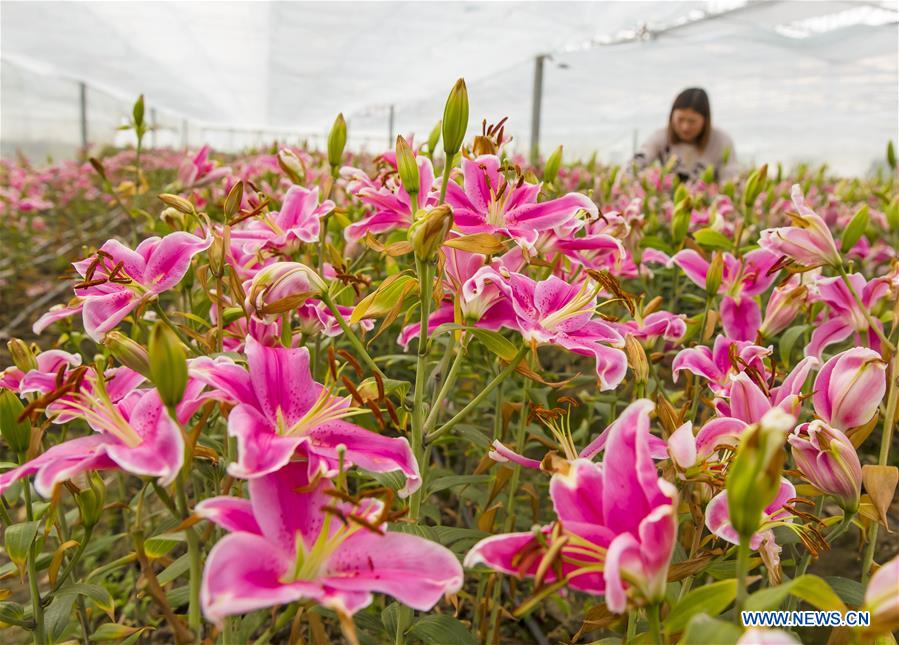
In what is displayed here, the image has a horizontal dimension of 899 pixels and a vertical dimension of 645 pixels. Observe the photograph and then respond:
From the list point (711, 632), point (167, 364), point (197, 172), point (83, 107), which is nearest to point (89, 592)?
point (167, 364)

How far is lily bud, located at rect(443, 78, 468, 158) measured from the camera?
700mm

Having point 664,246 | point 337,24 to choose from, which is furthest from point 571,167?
point 337,24

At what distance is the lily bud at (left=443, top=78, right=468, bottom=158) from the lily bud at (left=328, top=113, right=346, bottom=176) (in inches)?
13.1

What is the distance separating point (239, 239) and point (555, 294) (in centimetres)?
44

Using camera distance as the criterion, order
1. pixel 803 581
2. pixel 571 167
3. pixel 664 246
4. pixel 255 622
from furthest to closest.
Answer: pixel 571 167
pixel 664 246
pixel 255 622
pixel 803 581

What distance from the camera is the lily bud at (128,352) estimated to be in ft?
1.69

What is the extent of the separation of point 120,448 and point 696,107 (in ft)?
15.9

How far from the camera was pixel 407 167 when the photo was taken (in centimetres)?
73

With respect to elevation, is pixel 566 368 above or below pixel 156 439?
below

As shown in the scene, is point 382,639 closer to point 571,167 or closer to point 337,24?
point 571,167

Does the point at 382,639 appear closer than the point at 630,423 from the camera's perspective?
No

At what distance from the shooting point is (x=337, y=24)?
30.5 ft

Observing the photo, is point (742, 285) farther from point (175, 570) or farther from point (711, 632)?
point (175, 570)

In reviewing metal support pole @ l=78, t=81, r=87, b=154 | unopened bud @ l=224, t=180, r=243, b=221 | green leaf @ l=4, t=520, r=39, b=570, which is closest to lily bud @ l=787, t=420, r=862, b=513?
unopened bud @ l=224, t=180, r=243, b=221
